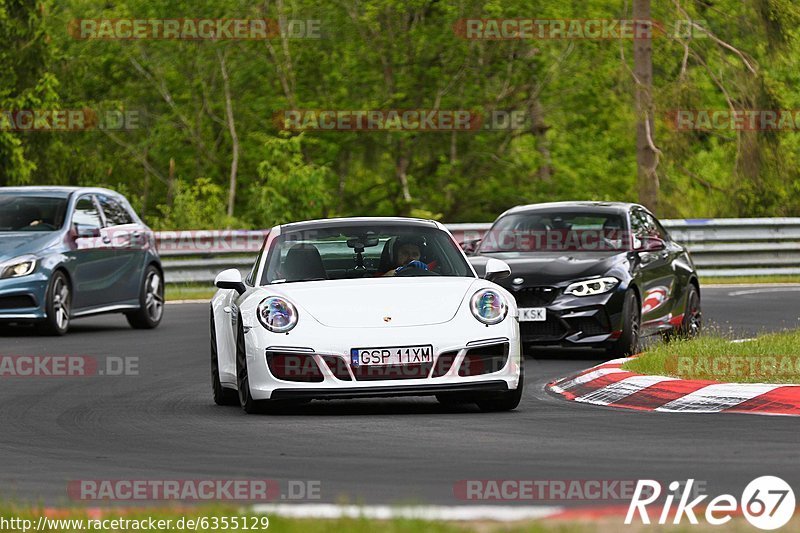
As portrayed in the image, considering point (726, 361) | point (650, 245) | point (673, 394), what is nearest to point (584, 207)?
point (650, 245)

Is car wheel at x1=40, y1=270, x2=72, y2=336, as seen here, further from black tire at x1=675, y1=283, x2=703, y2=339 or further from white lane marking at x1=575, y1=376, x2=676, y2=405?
white lane marking at x1=575, y1=376, x2=676, y2=405

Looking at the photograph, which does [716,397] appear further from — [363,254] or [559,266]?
[559,266]

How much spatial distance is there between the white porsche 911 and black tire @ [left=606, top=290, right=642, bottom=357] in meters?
4.12

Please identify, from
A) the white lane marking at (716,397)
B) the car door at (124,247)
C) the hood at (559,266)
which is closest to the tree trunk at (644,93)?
the car door at (124,247)

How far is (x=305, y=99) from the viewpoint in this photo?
42.2 meters

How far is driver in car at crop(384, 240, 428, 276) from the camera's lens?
41.1ft

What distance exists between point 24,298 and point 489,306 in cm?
872

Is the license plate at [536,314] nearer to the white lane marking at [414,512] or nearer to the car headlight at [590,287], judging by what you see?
the car headlight at [590,287]

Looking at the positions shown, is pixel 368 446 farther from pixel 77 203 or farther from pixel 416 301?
pixel 77 203

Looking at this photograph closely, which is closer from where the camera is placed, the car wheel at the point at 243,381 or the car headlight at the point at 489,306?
the car headlight at the point at 489,306

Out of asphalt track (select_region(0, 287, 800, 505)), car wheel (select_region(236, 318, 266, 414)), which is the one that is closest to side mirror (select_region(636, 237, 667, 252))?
asphalt track (select_region(0, 287, 800, 505))

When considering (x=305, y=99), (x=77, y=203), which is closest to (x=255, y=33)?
(x=305, y=99)

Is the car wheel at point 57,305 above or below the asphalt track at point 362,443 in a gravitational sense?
below

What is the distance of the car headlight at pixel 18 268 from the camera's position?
19.0 metres
